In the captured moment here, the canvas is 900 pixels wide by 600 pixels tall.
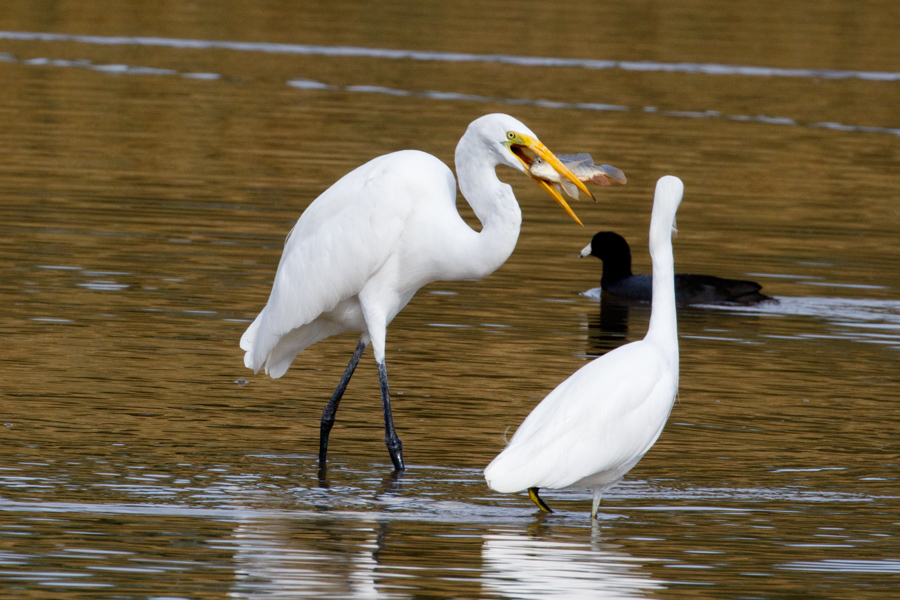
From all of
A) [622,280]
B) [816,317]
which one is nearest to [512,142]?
[816,317]

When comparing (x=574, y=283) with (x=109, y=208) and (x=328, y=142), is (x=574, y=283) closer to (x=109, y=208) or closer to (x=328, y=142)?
(x=109, y=208)

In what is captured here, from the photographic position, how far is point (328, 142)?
25641mm

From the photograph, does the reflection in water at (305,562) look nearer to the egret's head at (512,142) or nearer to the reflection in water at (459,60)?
the egret's head at (512,142)

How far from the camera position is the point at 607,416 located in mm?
8359

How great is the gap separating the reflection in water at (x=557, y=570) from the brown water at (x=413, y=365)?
0.02 metres

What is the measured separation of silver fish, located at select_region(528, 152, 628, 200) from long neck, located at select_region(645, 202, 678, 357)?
1.43 feet

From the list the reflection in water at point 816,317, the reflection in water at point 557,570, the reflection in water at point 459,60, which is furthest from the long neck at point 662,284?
the reflection in water at point 459,60

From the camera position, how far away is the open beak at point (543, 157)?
9.09m

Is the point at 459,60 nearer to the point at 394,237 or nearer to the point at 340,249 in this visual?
the point at 340,249

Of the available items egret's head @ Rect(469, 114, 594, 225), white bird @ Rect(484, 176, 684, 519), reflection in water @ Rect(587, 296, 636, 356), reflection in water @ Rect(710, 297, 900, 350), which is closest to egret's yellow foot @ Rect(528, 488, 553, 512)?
white bird @ Rect(484, 176, 684, 519)

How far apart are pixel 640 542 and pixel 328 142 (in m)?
18.1

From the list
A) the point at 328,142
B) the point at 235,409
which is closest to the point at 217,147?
the point at 328,142

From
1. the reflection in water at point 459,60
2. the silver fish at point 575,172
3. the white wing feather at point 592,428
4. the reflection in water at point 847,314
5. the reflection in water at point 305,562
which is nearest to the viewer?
the reflection in water at point 305,562

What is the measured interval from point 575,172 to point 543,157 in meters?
0.24
